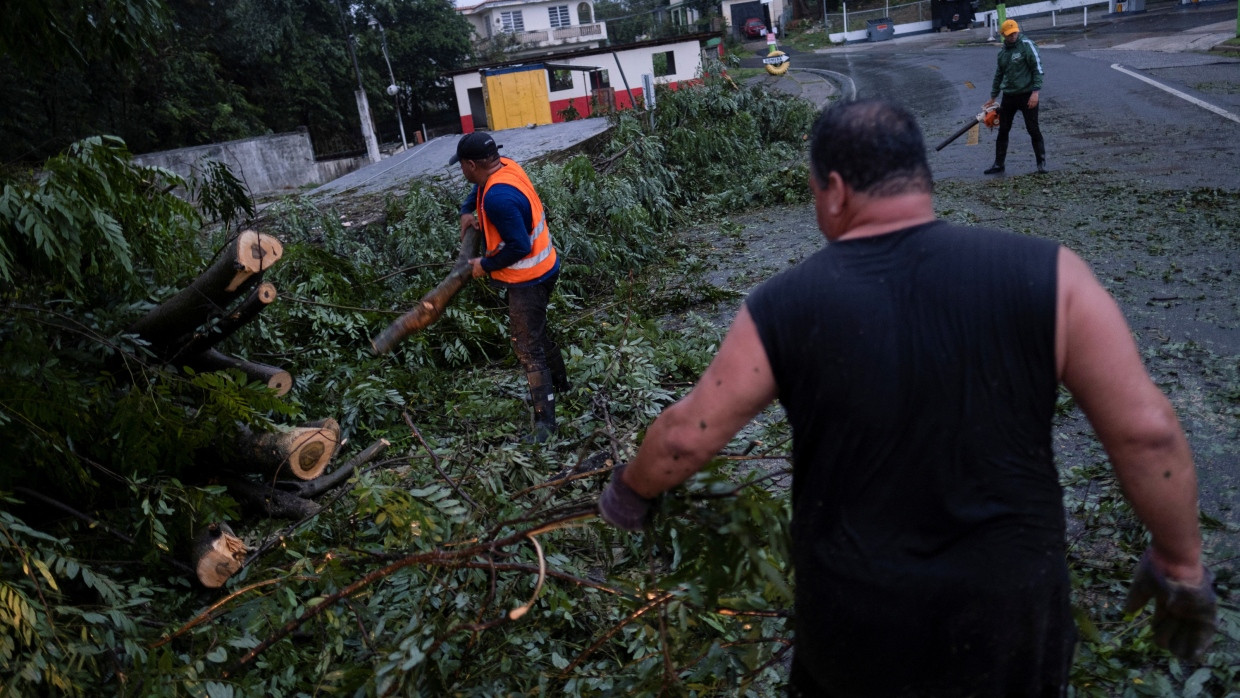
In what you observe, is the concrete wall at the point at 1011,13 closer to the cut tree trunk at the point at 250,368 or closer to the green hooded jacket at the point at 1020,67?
the green hooded jacket at the point at 1020,67

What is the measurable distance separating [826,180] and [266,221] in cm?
789

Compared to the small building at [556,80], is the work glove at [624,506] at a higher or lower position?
lower

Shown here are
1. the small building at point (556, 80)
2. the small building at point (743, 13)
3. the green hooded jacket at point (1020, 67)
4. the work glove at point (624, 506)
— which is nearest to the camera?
the work glove at point (624, 506)

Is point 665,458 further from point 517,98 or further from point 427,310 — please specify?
point 517,98

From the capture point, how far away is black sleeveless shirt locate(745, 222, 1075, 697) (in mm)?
1511

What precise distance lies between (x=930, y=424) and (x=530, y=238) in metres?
3.51

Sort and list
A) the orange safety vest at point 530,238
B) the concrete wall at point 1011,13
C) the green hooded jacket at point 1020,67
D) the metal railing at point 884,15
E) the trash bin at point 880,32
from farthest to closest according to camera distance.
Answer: the metal railing at point 884,15 → the trash bin at point 880,32 → the concrete wall at point 1011,13 → the green hooded jacket at point 1020,67 → the orange safety vest at point 530,238

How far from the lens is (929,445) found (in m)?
1.53

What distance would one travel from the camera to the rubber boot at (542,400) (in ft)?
16.0

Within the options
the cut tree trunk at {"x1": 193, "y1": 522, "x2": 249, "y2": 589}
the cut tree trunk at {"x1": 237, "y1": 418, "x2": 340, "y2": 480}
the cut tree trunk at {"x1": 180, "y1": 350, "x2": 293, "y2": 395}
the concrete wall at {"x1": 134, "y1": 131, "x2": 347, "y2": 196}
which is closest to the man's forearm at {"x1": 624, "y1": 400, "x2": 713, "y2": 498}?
the cut tree trunk at {"x1": 193, "y1": 522, "x2": 249, "y2": 589}

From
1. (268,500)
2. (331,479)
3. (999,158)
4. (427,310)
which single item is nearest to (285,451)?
(268,500)

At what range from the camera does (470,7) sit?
61.9m

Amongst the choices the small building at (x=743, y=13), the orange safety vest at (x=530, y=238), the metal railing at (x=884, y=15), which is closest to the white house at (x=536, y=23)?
the small building at (x=743, y=13)

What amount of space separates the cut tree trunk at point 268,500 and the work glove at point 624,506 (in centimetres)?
266
